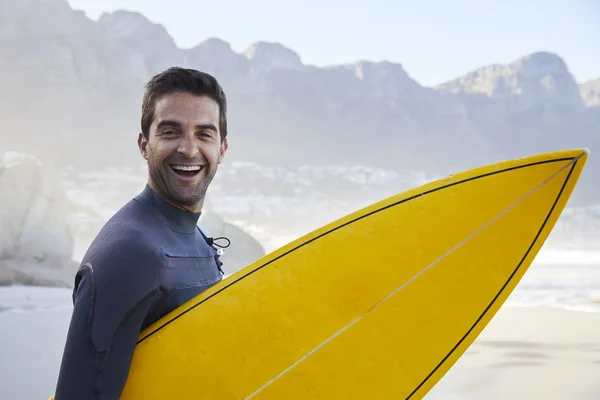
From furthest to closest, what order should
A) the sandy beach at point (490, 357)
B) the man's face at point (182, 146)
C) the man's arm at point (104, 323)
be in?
the sandy beach at point (490, 357) → the man's face at point (182, 146) → the man's arm at point (104, 323)

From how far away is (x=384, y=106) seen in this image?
79750mm

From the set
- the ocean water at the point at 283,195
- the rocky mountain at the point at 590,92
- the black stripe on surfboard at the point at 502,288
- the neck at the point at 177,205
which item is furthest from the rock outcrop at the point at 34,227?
the rocky mountain at the point at 590,92

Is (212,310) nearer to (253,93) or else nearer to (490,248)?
(490,248)

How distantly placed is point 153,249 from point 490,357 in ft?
16.4

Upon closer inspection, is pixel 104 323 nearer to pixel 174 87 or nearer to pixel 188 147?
pixel 188 147

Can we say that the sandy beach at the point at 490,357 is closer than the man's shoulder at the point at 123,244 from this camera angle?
→ No

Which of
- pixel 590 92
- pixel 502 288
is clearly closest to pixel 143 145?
pixel 502 288

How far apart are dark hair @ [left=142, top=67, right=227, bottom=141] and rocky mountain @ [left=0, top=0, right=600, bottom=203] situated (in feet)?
188

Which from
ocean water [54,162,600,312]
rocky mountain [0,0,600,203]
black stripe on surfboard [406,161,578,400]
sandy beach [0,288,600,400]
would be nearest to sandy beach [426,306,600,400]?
sandy beach [0,288,600,400]

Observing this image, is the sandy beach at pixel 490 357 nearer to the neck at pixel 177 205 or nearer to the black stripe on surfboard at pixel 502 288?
the black stripe on surfboard at pixel 502 288

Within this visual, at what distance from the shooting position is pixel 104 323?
2.94 feet

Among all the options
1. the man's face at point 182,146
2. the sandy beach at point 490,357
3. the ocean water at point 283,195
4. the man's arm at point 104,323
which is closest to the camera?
the man's arm at point 104,323

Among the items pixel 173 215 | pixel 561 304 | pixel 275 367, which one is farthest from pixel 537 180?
pixel 561 304

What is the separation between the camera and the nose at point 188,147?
116 cm
